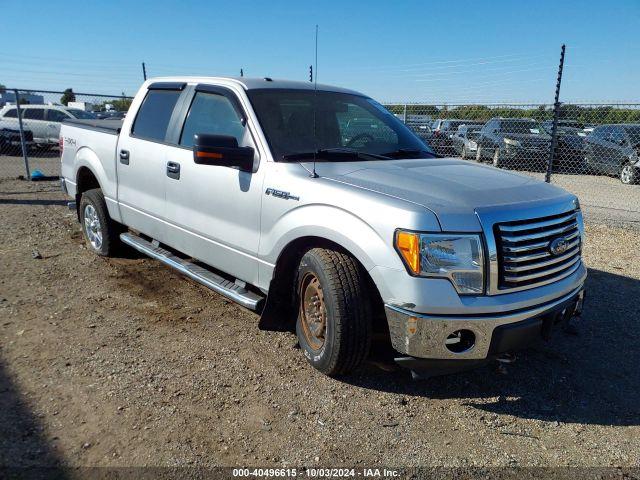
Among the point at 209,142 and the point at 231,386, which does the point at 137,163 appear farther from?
the point at 231,386

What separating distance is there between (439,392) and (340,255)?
114cm

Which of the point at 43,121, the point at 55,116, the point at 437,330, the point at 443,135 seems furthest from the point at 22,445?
the point at 55,116

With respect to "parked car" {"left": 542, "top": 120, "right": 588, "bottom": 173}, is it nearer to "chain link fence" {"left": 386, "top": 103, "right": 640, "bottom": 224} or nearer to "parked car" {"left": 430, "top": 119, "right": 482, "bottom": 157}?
"chain link fence" {"left": 386, "top": 103, "right": 640, "bottom": 224}

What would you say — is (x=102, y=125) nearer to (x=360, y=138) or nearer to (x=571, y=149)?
(x=360, y=138)

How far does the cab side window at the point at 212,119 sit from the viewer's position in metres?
3.98

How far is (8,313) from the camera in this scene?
14.2 feet

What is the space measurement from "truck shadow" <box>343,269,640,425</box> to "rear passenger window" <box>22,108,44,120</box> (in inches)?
704

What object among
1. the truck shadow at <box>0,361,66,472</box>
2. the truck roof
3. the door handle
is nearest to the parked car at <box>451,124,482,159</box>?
the truck roof

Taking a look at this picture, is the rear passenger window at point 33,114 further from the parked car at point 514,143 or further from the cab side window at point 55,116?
the parked car at point 514,143

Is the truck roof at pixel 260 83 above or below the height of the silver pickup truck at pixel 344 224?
above

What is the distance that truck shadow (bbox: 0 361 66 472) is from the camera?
2.49 m

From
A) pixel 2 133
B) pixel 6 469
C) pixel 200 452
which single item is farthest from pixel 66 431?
pixel 2 133

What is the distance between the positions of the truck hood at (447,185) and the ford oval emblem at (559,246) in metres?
0.26

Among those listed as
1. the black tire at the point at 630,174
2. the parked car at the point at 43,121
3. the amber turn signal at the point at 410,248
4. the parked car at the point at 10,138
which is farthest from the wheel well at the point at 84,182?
the black tire at the point at 630,174
